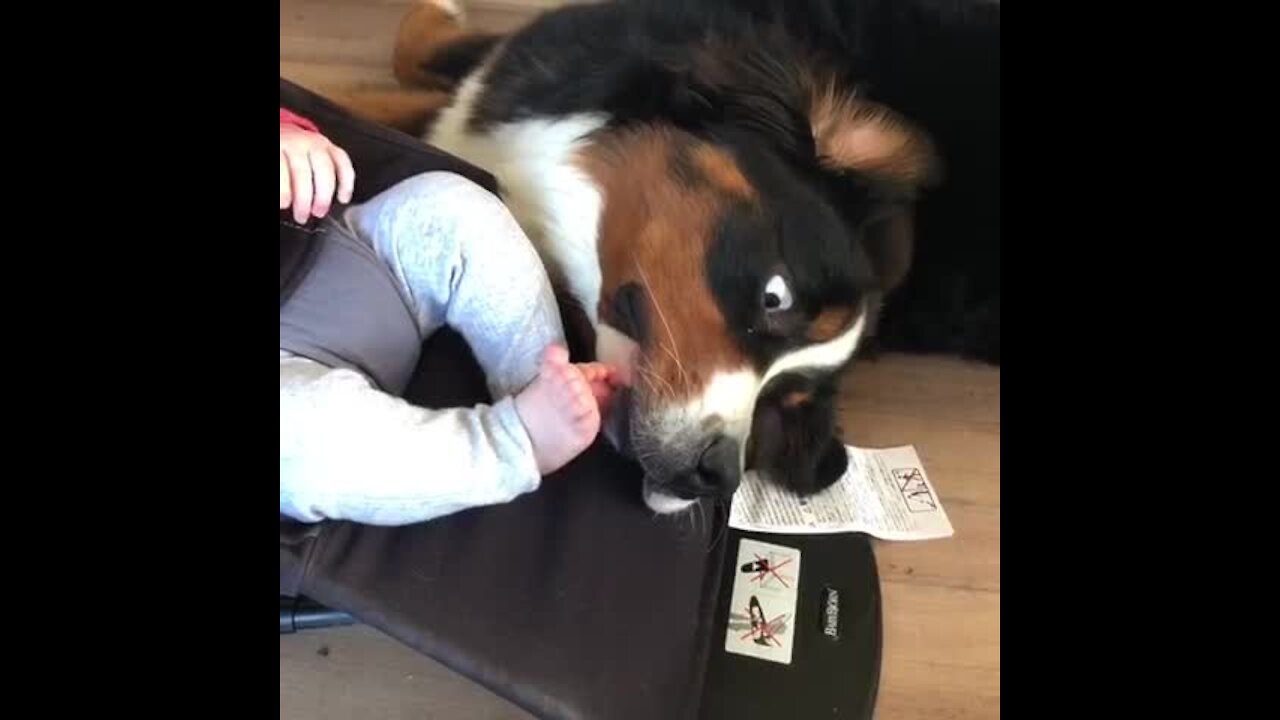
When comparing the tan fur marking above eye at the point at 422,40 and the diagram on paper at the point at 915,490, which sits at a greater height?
the tan fur marking above eye at the point at 422,40

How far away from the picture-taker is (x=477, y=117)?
5.85 ft

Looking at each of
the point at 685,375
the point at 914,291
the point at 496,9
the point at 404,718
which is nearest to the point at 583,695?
the point at 404,718

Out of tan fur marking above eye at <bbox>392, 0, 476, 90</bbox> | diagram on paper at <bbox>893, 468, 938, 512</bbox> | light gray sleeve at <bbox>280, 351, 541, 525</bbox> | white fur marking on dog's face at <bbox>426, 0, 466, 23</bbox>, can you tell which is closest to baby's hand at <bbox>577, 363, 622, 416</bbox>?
light gray sleeve at <bbox>280, 351, 541, 525</bbox>

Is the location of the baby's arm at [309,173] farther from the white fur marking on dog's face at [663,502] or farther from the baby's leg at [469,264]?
the white fur marking on dog's face at [663,502]

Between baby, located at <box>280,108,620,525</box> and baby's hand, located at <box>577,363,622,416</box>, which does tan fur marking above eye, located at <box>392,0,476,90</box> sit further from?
baby's hand, located at <box>577,363,622,416</box>

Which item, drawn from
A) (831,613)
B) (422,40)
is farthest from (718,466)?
(422,40)

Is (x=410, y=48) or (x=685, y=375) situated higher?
(x=410, y=48)

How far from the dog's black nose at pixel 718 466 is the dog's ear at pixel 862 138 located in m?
0.44

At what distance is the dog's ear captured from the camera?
1.52 metres

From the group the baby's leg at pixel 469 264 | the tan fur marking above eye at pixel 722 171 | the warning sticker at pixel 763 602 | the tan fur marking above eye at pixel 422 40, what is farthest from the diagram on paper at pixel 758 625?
the tan fur marking above eye at pixel 422 40

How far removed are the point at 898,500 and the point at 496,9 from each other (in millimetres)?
1462

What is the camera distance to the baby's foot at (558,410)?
1206 millimetres

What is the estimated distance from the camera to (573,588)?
1.27 metres
